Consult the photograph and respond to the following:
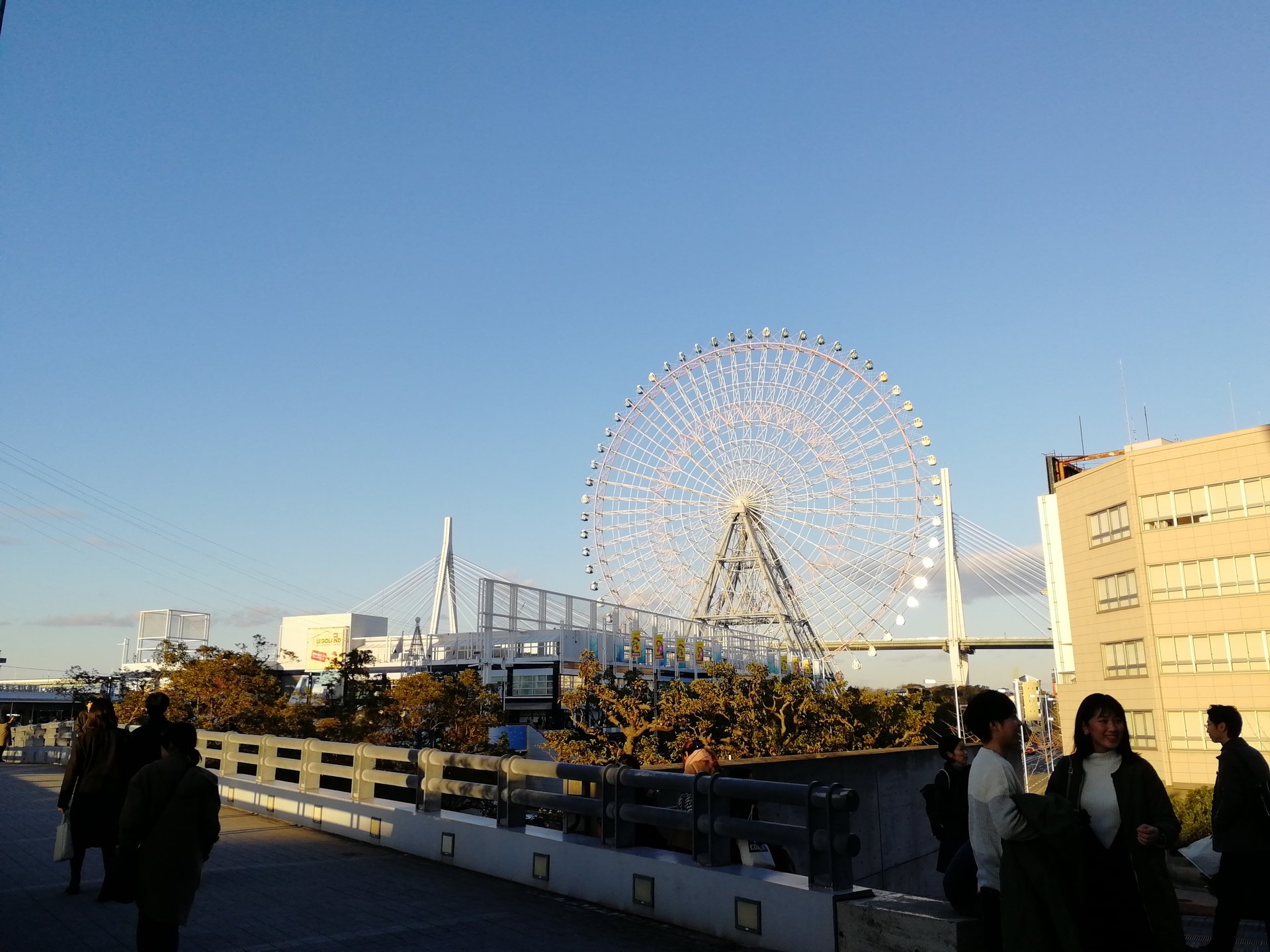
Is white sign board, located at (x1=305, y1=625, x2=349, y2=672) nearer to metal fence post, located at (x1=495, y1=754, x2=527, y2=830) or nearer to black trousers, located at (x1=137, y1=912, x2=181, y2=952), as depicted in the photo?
metal fence post, located at (x1=495, y1=754, x2=527, y2=830)

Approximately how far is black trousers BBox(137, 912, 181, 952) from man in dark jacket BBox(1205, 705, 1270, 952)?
6922 millimetres

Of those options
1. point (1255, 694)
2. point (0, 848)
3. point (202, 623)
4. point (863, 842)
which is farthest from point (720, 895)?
point (202, 623)

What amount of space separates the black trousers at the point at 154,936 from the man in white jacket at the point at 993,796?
15.9 feet

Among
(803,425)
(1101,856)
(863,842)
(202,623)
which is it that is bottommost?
(863,842)

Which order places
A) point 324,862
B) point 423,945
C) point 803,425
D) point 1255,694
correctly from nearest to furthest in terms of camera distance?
point 423,945
point 324,862
point 1255,694
point 803,425

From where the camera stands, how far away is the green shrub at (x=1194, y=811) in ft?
117

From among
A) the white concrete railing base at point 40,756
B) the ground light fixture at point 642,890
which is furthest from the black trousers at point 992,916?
the white concrete railing base at point 40,756

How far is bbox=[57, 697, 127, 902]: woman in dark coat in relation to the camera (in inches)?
381

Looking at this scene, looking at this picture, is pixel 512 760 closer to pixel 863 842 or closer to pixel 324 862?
pixel 324 862

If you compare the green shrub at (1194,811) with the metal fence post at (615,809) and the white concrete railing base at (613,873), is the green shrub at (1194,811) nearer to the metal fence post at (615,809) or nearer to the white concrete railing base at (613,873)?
the white concrete railing base at (613,873)

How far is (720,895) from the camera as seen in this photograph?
26.6 ft

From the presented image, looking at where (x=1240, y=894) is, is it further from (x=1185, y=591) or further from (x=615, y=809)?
(x=1185, y=591)

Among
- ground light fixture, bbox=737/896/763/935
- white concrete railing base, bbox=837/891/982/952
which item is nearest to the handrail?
white concrete railing base, bbox=837/891/982/952

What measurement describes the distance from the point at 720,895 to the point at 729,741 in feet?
57.4
